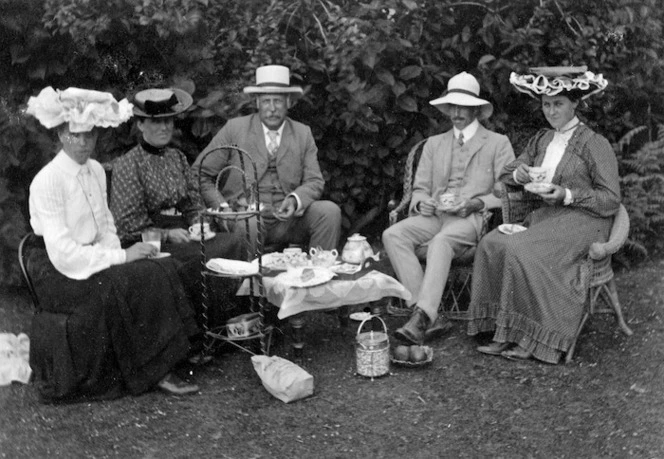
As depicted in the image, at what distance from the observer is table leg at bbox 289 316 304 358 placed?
5.41 m

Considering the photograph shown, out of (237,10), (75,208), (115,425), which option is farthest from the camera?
(237,10)

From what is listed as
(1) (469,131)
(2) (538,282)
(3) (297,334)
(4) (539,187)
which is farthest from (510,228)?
(3) (297,334)

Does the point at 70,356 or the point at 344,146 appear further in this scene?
the point at 344,146

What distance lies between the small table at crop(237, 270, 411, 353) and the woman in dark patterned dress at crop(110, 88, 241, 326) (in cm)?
51

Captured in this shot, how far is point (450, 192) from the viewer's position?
6.36 m

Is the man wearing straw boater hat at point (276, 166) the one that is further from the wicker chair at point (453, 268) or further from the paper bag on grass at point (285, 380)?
the paper bag on grass at point (285, 380)

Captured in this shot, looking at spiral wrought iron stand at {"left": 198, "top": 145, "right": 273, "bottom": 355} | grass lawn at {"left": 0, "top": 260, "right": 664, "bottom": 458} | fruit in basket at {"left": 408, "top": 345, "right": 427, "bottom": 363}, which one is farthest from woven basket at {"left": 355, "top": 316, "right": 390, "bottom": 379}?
spiral wrought iron stand at {"left": 198, "top": 145, "right": 273, "bottom": 355}

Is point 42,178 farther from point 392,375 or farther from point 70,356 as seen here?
point 392,375

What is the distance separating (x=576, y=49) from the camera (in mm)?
7355

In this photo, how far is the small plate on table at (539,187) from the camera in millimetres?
5508

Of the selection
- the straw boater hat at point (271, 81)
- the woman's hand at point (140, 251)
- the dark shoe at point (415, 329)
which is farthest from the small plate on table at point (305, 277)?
the straw boater hat at point (271, 81)

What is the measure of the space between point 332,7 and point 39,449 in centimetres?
478

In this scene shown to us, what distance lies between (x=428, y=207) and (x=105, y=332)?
105 inches

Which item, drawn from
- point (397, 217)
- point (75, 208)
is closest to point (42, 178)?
point (75, 208)
